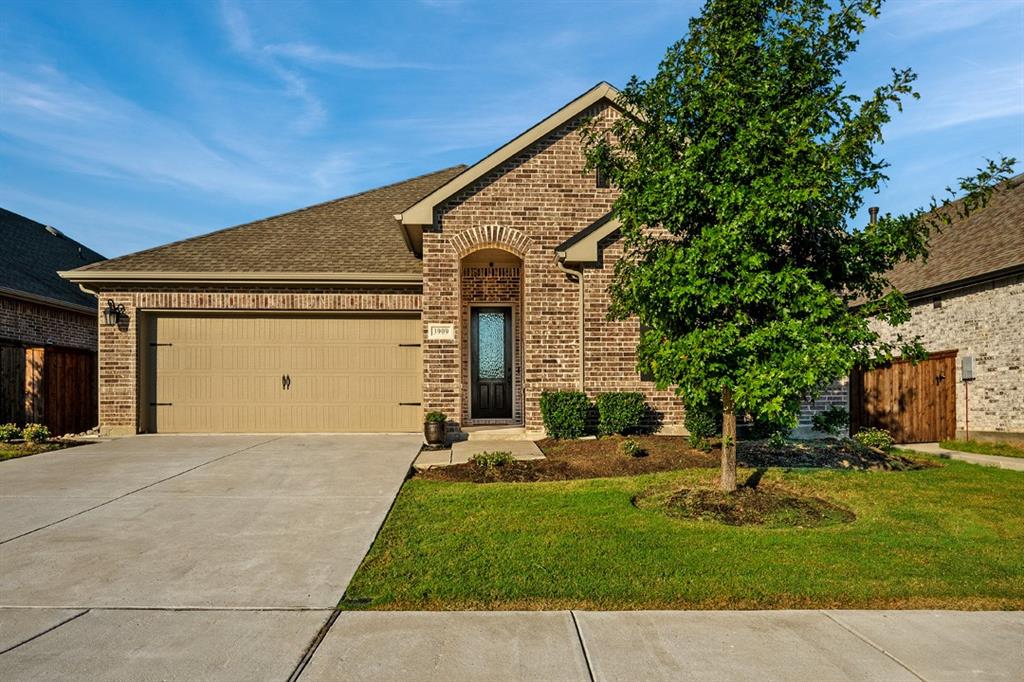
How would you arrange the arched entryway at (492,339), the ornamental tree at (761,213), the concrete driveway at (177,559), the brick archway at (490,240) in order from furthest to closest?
1. the arched entryway at (492,339)
2. the brick archway at (490,240)
3. the ornamental tree at (761,213)
4. the concrete driveway at (177,559)

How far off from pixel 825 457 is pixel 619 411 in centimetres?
339

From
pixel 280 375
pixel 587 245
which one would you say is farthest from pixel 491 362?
pixel 280 375

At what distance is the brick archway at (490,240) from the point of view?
12336mm

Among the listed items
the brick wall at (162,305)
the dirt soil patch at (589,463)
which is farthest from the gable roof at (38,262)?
the dirt soil patch at (589,463)

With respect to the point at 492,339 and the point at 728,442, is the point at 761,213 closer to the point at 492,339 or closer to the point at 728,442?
the point at 728,442

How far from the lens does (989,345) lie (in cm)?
1347

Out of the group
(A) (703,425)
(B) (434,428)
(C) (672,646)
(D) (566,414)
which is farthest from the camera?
(D) (566,414)

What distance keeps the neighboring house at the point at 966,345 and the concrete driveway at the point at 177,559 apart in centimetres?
1173

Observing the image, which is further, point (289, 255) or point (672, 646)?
point (289, 255)

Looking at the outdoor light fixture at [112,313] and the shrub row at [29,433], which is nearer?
the shrub row at [29,433]

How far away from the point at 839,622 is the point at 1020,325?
12.3 meters

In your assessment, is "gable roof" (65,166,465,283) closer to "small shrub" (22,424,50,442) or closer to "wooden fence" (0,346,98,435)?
"wooden fence" (0,346,98,435)

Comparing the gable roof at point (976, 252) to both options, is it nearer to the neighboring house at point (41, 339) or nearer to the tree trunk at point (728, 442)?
the tree trunk at point (728, 442)

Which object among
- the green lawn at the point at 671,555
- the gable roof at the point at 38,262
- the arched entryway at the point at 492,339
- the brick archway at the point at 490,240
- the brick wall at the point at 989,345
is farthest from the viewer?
the gable roof at the point at 38,262
